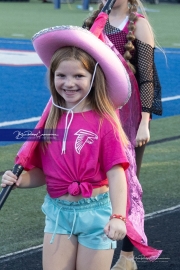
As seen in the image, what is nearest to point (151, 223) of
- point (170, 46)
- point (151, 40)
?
point (151, 40)

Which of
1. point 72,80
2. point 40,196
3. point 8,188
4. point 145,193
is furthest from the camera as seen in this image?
point 145,193

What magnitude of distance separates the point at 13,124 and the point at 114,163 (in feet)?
→ 19.7

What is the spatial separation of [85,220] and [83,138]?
41 cm

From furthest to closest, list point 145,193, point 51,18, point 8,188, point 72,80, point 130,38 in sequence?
point 51,18
point 145,193
point 130,38
point 72,80
point 8,188

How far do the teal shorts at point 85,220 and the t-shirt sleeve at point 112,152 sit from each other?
204 mm

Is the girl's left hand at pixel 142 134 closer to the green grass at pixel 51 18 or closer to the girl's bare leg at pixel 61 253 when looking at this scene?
the girl's bare leg at pixel 61 253

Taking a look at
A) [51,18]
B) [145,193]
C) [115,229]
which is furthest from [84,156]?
[51,18]

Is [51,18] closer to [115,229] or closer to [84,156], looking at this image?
[84,156]

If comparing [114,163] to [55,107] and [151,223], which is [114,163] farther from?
[151,223]

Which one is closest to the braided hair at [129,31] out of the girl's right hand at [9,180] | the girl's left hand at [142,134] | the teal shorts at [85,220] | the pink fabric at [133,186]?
the pink fabric at [133,186]

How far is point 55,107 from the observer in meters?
3.89

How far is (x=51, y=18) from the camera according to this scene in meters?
27.2

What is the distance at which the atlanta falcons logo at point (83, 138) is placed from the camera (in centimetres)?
374

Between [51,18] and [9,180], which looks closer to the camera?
[9,180]
